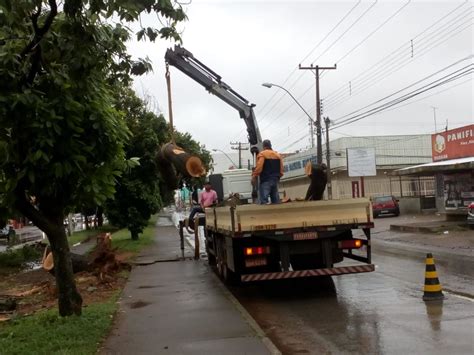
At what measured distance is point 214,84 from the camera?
16.4 meters

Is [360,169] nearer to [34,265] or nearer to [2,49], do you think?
[34,265]

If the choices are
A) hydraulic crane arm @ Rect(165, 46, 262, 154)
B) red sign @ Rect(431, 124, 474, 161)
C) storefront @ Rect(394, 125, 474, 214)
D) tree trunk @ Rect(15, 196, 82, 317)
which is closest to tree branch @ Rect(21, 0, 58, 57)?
tree trunk @ Rect(15, 196, 82, 317)

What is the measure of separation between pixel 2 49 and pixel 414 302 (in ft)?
23.1

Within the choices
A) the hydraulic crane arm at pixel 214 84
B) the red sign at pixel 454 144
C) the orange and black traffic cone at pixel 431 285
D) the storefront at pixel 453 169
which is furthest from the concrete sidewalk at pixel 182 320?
the red sign at pixel 454 144

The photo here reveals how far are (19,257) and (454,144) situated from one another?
24801 mm

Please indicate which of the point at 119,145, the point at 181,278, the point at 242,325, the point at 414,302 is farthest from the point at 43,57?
the point at 181,278

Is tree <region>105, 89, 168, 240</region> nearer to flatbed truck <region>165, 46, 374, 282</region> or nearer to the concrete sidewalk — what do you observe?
the concrete sidewalk

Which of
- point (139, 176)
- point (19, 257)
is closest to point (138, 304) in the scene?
point (19, 257)

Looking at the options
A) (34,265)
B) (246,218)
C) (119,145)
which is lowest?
(34,265)

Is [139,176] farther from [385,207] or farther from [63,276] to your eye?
[385,207]

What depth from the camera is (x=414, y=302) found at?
9008 millimetres

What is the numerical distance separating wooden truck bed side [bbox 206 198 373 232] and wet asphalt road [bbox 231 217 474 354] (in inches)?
52.2

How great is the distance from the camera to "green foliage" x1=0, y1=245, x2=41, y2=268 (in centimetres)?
1883

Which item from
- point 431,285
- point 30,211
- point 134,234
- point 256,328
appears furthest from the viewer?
point 134,234
